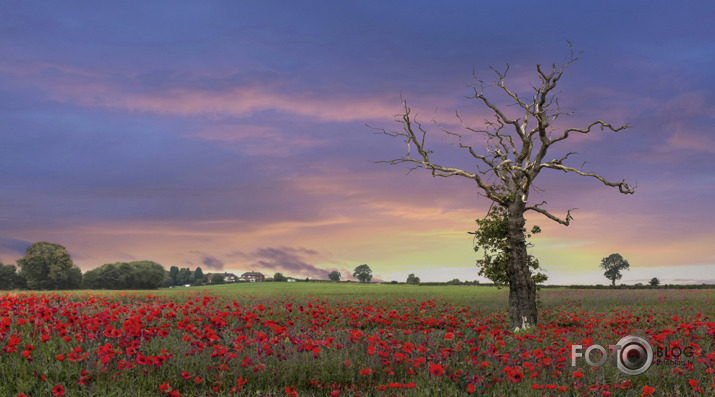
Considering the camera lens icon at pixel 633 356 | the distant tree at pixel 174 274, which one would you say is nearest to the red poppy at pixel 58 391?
the camera lens icon at pixel 633 356

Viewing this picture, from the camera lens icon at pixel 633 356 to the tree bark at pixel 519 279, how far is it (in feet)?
32.4

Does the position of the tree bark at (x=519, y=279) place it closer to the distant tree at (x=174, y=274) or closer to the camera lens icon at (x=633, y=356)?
the camera lens icon at (x=633, y=356)

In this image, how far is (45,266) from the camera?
72938 mm

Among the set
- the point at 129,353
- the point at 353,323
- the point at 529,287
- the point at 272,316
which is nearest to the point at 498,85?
the point at 529,287

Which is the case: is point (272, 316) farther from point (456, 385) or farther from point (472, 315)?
point (472, 315)

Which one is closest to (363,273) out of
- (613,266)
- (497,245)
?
(613,266)

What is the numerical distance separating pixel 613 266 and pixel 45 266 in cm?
9248

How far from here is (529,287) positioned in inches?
699

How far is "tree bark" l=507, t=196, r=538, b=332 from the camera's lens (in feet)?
57.2

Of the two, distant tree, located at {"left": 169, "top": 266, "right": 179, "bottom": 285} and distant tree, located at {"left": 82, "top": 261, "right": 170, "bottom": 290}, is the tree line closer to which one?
distant tree, located at {"left": 82, "top": 261, "right": 170, "bottom": 290}

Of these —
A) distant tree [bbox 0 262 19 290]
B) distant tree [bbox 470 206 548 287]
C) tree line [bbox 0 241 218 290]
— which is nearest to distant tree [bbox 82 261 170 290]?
→ tree line [bbox 0 241 218 290]

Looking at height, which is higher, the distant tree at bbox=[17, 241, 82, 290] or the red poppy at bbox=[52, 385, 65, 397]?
the distant tree at bbox=[17, 241, 82, 290]

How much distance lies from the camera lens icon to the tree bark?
9863 millimetres

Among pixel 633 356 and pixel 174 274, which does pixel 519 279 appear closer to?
pixel 633 356
